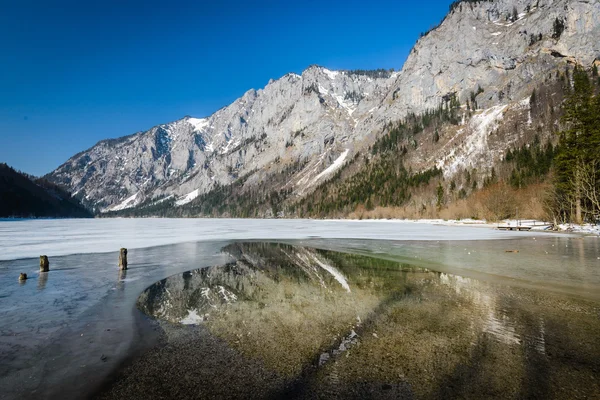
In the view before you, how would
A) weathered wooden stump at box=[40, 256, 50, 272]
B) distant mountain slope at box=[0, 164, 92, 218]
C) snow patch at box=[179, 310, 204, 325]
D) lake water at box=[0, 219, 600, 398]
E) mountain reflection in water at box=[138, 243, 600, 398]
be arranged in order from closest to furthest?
mountain reflection in water at box=[138, 243, 600, 398]
lake water at box=[0, 219, 600, 398]
snow patch at box=[179, 310, 204, 325]
weathered wooden stump at box=[40, 256, 50, 272]
distant mountain slope at box=[0, 164, 92, 218]

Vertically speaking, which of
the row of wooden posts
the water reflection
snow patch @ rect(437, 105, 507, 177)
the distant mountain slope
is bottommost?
the water reflection

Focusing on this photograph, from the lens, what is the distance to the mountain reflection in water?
4.75 m

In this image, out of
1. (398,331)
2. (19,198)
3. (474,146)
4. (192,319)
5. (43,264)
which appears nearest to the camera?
(398,331)

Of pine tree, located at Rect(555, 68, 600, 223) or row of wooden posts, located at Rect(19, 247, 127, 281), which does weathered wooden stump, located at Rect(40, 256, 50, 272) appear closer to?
row of wooden posts, located at Rect(19, 247, 127, 281)

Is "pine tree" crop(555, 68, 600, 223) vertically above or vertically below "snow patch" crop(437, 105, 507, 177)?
below

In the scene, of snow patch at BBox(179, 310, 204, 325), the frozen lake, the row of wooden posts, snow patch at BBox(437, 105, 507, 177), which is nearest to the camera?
snow patch at BBox(179, 310, 204, 325)

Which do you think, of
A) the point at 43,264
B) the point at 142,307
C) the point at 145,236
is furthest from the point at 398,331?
the point at 145,236

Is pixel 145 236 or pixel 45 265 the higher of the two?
pixel 45 265

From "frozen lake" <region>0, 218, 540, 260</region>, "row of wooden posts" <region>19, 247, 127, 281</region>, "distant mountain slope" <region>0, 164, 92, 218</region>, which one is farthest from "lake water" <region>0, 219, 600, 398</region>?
"distant mountain slope" <region>0, 164, 92, 218</region>

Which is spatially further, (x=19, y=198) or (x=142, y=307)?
(x=19, y=198)

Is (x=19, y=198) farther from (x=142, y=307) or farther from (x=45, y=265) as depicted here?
(x=142, y=307)

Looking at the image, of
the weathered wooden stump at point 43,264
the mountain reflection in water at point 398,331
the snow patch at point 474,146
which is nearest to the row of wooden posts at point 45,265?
the weathered wooden stump at point 43,264

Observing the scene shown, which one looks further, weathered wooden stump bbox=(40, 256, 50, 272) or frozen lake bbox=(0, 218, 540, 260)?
frozen lake bbox=(0, 218, 540, 260)

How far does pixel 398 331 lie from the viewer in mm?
6949
